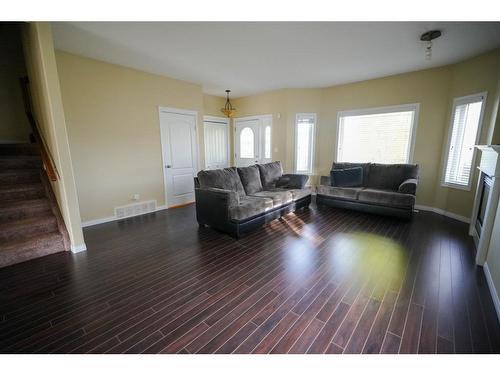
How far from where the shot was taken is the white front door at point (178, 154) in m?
4.71

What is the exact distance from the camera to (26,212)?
299 centimetres

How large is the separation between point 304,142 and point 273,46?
296 centimetres

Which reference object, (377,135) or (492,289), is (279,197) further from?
(377,135)

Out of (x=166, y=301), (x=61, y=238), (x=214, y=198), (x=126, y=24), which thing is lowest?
(x=166, y=301)

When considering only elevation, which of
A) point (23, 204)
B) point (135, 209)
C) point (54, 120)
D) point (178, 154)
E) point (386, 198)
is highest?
point (54, 120)

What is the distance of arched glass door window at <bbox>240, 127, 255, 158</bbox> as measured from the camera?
21.1ft

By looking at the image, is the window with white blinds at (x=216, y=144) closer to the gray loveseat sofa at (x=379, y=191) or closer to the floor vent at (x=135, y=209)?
the floor vent at (x=135, y=209)

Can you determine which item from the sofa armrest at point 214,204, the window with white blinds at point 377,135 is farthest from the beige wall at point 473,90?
the sofa armrest at point 214,204

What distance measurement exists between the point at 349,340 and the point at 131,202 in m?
4.16

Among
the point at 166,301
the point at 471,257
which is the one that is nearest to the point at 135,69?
the point at 166,301

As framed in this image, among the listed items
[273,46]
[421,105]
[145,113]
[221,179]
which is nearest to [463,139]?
[421,105]

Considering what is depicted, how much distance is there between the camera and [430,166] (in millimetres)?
4355
